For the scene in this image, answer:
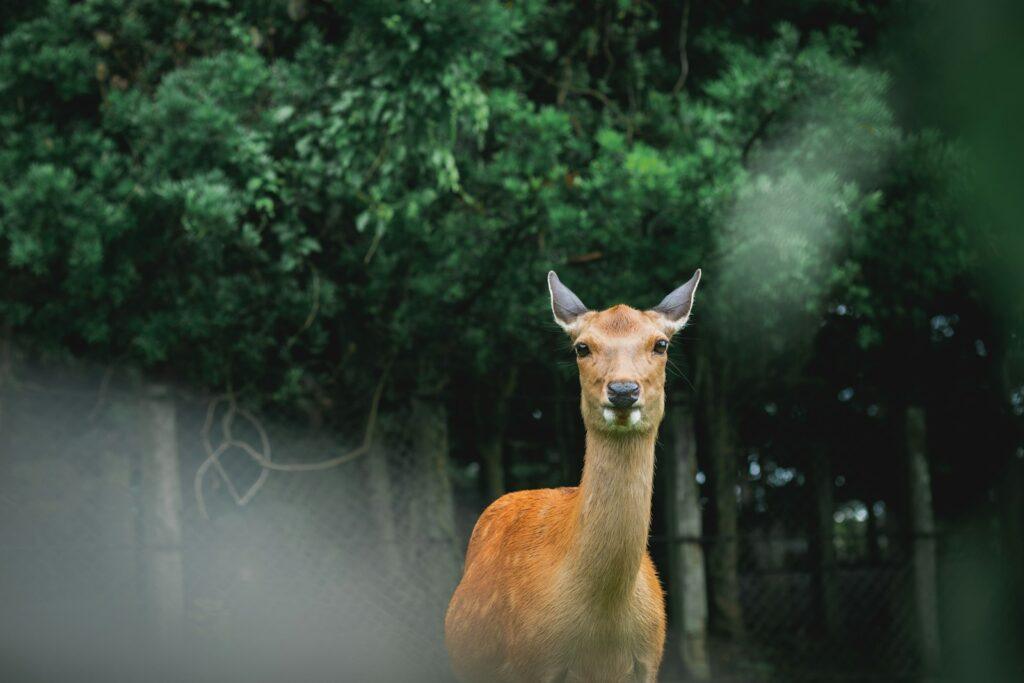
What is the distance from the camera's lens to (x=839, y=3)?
712 centimetres

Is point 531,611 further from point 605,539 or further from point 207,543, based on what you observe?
point 207,543

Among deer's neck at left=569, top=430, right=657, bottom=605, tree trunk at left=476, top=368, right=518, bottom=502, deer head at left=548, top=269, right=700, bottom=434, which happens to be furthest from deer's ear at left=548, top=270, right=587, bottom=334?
Result: tree trunk at left=476, top=368, right=518, bottom=502

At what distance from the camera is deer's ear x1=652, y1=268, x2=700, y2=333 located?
12.5 ft

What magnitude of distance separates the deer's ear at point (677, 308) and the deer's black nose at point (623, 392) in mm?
496

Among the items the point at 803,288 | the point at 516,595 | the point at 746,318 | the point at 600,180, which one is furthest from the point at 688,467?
the point at 516,595

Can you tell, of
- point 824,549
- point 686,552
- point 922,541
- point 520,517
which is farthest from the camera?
point 824,549

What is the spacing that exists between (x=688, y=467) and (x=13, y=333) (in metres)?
5.09

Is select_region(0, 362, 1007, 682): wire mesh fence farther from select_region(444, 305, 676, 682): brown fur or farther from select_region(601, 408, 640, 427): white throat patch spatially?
select_region(601, 408, 640, 427): white throat patch

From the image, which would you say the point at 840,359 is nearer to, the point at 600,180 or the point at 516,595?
the point at 600,180

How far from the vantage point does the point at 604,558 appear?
3.57 metres

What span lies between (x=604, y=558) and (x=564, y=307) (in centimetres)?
86

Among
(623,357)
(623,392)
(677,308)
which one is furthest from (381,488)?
(623,392)

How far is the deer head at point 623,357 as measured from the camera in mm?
3447

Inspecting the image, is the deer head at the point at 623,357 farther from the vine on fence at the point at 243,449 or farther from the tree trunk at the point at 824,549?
the tree trunk at the point at 824,549
